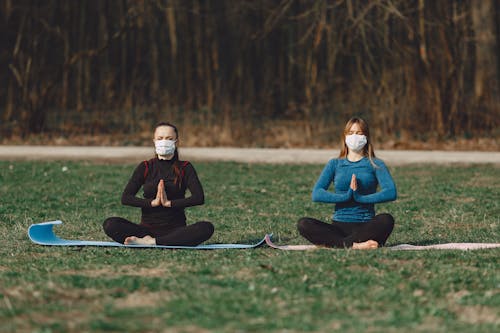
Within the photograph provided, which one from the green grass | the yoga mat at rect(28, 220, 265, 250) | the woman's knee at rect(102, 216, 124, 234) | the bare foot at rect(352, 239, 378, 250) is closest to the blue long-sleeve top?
the bare foot at rect(352, 239, 378, 250)

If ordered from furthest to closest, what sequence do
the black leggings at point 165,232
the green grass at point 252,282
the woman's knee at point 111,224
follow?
the woman's knee at point 111,224 < the black leggings at point 165,232 < the green grass at point 252,282

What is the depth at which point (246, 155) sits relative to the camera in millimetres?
19500

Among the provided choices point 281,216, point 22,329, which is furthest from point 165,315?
point 281,216

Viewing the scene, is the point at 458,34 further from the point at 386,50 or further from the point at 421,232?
the point at 421,232

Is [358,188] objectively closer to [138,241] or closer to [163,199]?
[163,199]

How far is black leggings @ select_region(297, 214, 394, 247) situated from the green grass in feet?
0.86

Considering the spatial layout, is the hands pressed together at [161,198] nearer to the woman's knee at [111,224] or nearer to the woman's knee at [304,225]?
the woman's knee at [111,224]

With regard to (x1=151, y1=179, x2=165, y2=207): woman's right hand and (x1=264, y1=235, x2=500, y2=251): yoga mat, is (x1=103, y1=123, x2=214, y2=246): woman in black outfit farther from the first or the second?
(x1=264, y1=235, x2=500, y2=251): yoga mat

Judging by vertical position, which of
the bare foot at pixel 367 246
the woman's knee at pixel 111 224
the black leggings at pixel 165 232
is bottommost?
the bare foot at pixel 367 246

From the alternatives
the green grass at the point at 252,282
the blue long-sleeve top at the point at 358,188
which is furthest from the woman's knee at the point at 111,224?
the blue long-sleeve top at the point at 358,188

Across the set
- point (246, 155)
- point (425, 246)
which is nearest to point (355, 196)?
point (425, 246)

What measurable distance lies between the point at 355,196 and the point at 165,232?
5.22 ft

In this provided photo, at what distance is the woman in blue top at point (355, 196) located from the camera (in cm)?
841

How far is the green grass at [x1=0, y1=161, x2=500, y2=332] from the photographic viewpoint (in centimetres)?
575
